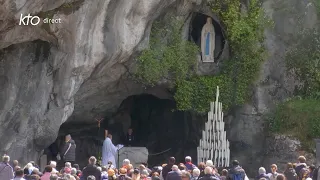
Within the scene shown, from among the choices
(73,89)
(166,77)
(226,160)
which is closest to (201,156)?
(226,160)

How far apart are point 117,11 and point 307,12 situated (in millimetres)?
7534

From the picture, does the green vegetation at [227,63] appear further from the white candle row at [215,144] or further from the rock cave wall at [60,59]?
the rock cave wall at [60,59]

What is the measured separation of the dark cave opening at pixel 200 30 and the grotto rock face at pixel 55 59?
382 centimetres

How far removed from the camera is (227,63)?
99.1 feet

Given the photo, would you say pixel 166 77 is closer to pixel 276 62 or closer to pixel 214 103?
pixel 214 103

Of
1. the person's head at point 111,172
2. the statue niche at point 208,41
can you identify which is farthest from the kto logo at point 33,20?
the statue niche at point 208,41

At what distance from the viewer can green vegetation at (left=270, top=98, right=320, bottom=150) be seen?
28.5 metres

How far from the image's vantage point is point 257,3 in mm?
29875

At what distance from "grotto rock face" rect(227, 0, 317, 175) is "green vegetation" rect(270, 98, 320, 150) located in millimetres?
684

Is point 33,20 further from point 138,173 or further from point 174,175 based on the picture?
point 138,173

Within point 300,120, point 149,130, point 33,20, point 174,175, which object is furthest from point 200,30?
point 174,175

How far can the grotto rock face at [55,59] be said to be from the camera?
81.9 feet

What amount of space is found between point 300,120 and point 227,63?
3.44 m

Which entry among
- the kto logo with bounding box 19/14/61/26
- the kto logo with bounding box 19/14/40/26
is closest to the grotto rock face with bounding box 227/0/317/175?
the kto logo with bounding box 19/14/61/26
